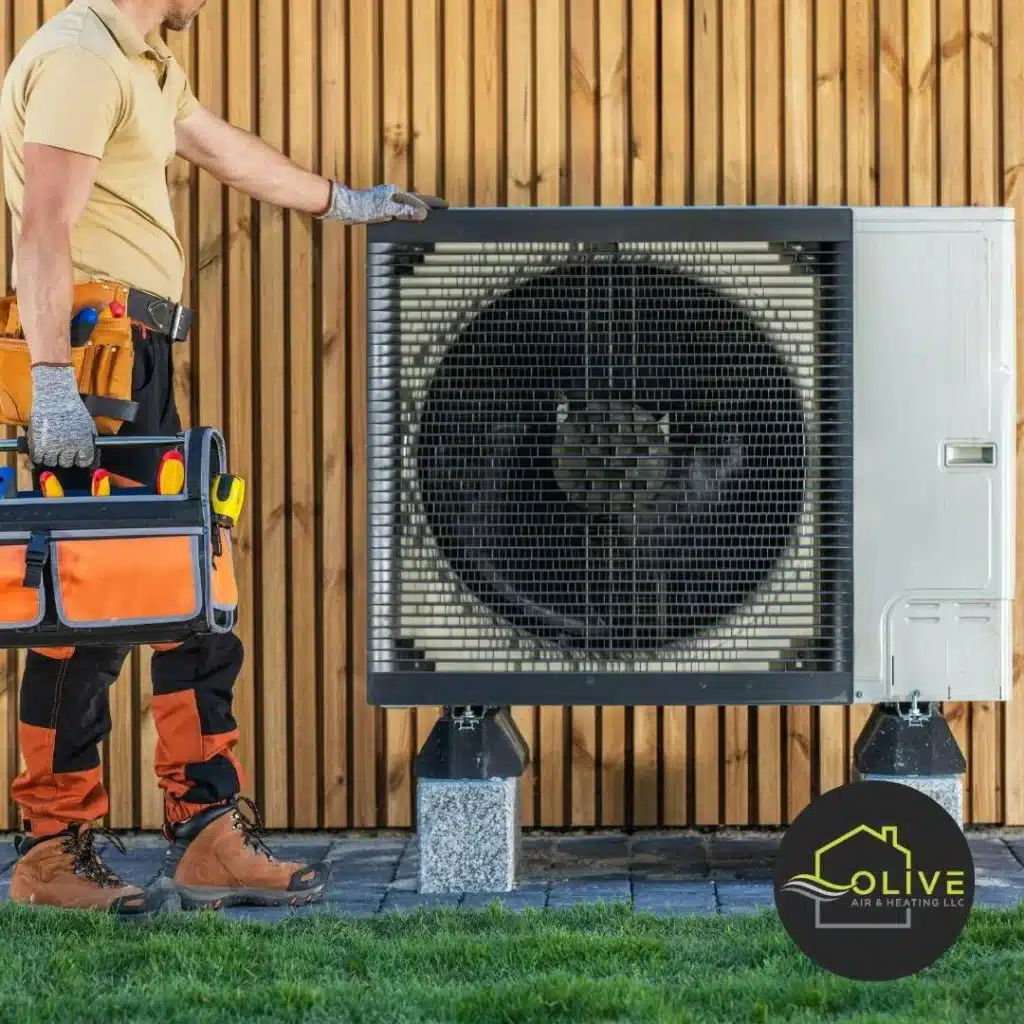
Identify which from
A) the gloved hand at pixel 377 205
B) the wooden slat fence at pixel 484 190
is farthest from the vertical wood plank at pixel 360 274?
the gloved hand at pixel 377 205

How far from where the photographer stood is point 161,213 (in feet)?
10.6

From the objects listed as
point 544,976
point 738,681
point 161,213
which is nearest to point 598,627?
point 738,681

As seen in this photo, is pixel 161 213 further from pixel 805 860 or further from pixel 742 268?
pixel 805 860

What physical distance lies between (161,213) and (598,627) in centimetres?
118

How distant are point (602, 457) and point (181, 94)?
1.13m

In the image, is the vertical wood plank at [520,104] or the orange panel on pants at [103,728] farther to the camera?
the vertical wood plank at [520,104]

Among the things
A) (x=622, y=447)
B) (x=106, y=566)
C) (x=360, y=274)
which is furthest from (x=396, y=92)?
(x=106, y=566)

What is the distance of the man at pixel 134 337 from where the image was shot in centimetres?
294

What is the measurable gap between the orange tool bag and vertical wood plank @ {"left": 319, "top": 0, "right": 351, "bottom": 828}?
0.90 meters

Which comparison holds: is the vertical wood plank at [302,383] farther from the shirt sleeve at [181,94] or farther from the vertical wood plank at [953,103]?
the vertical wood plank at [953,103]

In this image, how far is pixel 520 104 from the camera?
12.5 feet

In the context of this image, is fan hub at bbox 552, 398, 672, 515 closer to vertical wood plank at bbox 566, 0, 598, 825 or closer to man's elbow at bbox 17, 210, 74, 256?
vertical wood plank at bbox 566, 0, 598, 825

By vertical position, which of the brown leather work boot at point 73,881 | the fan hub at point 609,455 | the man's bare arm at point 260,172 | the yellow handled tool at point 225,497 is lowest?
the brown leather work boot at point 73,881

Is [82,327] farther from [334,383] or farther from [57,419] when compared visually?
[334,383]
